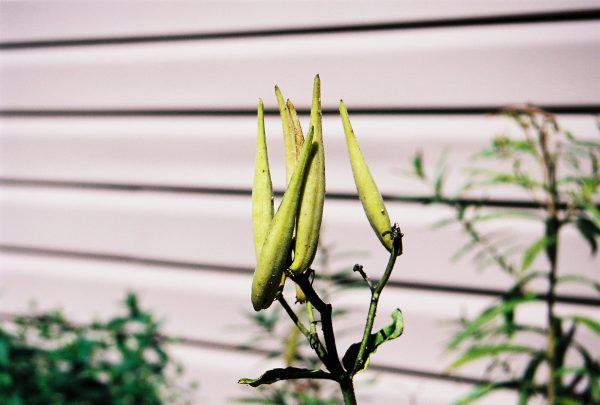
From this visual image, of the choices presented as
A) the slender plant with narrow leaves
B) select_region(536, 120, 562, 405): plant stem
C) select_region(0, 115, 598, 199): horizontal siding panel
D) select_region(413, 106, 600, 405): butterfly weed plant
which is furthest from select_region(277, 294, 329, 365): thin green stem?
select_region(0, 115, 598, 199): horizontal siding panel

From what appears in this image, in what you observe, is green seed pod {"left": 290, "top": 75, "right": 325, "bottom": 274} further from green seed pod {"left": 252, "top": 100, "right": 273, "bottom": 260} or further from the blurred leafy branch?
the blurred leafy branch

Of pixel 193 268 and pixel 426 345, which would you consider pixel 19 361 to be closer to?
pixel 193 268

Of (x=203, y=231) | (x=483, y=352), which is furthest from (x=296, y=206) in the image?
(x=203, y=231)

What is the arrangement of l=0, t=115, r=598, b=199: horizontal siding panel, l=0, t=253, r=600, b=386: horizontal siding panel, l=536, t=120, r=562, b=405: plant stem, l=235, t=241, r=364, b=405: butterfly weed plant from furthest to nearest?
1. l=0, t=253, r=600, b=386: horizontal siding panel
2. l=0, t=115, r=598, b=199: horizontal siding panel
3. l=235, t=241, r=364, b=405: butterfly weed plant
4. l=536, t=120, r=562, b=405: plant stem

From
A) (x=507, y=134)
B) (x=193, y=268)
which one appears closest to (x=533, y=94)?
(x=507, y=134)

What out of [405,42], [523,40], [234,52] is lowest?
[523,40]

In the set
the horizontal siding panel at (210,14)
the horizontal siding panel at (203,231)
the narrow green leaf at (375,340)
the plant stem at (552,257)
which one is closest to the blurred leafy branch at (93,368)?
the horizontal siding panel at (203,231)
